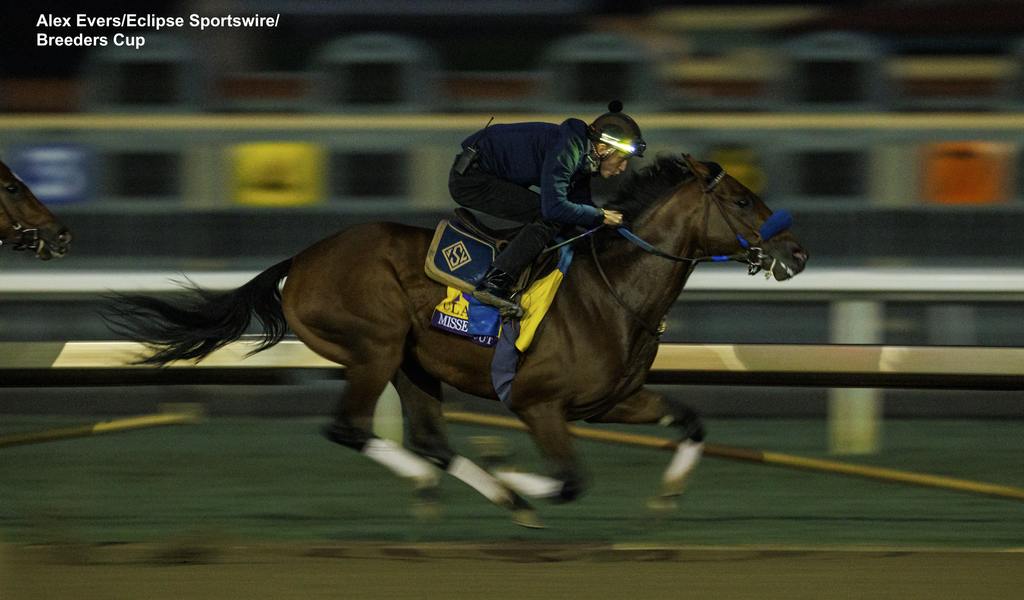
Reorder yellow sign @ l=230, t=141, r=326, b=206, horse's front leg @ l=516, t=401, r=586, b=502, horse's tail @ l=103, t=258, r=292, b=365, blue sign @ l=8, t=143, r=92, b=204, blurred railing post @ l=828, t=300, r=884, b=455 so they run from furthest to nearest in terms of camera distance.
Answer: yellow sign @ l=230, t=141, r=326, b=206
blue sign @ l=8, t=143, r=92, b=204
blurred railing post @ l=828, t=300, r=884, b=455
horse's tail @ l=103, t=258, r=292, b=365
horse's front leg @ l=516, t=401, r=586, b=502

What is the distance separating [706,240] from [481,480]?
104cm

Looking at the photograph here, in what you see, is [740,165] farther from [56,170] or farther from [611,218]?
[611,218]

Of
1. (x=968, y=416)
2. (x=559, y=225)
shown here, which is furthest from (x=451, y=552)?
(x=968, y=416)

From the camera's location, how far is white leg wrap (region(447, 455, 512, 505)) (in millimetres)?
5504

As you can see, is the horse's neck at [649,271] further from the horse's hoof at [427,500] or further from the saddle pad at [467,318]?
the horse's hoof at [427,500]

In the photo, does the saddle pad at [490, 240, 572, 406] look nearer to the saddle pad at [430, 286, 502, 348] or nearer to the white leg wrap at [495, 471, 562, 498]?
the saddle pad at [430, 286, 502, 348]

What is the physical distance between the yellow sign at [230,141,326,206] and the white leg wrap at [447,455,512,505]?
12.8ft

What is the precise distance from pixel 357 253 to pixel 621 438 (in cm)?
107

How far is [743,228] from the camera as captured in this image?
562 centimetres

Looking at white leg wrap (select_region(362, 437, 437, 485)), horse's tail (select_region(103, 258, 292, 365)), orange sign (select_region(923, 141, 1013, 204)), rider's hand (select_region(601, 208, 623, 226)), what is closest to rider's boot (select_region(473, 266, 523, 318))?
rider's hand (select_region(601, 208, 623, 226))

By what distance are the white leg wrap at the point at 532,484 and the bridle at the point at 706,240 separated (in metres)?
0.58

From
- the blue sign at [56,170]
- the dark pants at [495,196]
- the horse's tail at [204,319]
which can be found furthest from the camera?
the blue sign at [56,170]

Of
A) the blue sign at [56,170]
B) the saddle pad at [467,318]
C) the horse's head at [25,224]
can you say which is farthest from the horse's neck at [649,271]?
the blue sign at [56,170]

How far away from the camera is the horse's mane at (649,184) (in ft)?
19.0
